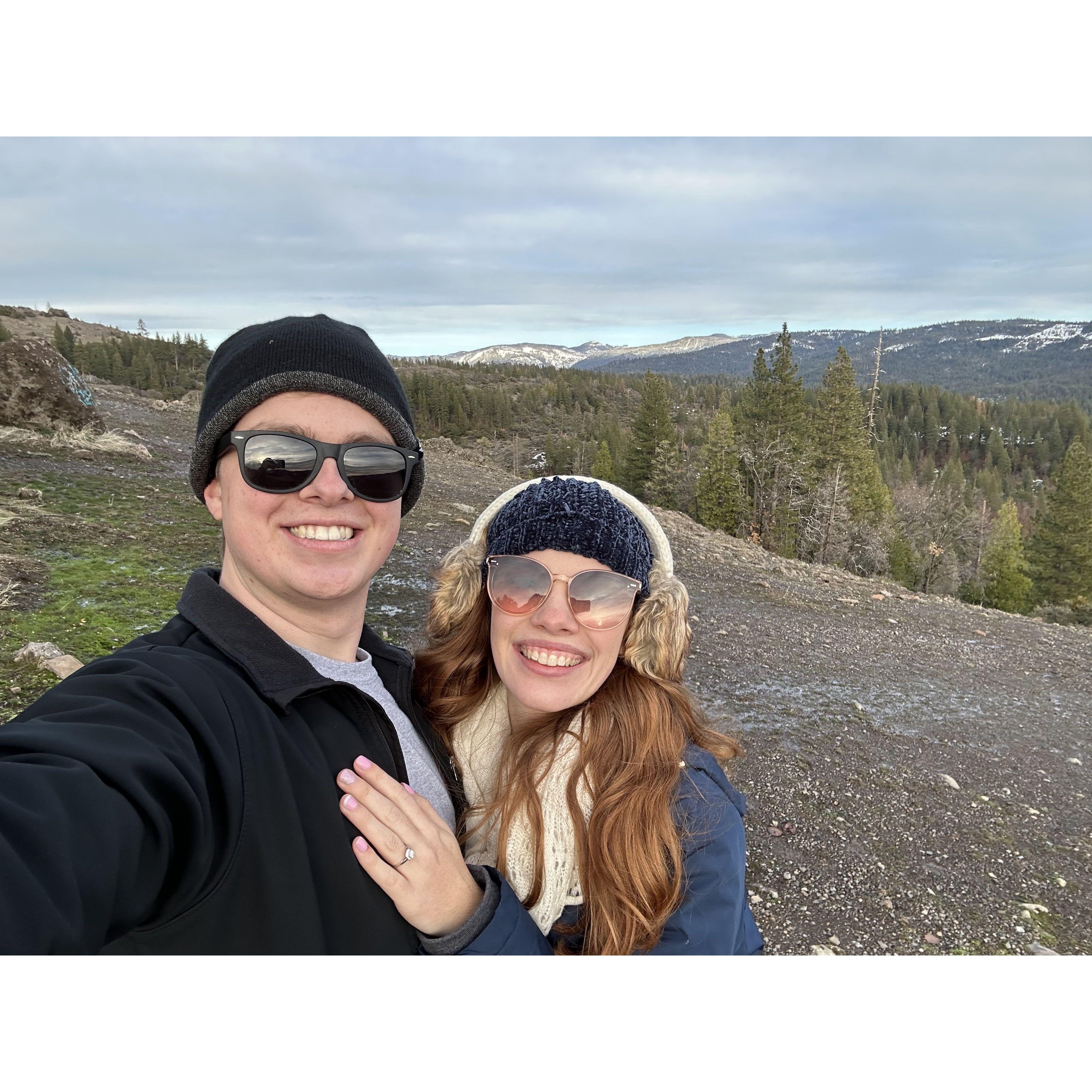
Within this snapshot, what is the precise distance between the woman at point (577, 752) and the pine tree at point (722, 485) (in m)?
28.5

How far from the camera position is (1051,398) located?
5600 inches

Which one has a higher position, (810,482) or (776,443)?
(776,443)

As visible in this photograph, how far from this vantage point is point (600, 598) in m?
1.70

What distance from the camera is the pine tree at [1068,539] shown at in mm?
29938

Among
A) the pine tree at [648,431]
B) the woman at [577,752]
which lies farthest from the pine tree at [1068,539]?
the woman at [577,752]

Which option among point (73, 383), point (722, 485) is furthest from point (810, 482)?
point (73, 383)

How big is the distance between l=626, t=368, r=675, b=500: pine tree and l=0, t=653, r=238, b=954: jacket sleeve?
34579 mm

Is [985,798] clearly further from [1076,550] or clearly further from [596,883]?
[1076,550]

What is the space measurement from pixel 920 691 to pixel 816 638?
5.26 feet

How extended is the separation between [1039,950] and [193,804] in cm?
406

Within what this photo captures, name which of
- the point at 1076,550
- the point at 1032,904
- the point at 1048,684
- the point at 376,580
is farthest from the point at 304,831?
the point at 1076,550

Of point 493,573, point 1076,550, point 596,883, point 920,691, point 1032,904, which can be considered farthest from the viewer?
point 1076,550

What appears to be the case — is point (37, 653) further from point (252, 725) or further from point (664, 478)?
point (664, 478)

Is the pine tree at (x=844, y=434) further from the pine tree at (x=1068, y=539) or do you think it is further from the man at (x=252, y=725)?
the man at (x=252, y=725)
